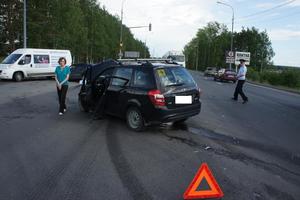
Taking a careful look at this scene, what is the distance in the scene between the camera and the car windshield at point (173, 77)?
741cm

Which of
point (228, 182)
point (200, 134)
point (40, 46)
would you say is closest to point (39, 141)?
point (200, 134)

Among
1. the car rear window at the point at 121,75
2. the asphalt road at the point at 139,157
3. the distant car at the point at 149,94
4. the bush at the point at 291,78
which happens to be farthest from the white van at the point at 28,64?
the bush at the point at 291,78

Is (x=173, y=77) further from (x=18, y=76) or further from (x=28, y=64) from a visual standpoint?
(x=28, y=64)

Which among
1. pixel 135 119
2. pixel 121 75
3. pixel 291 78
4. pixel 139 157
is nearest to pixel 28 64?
pixel 121 75

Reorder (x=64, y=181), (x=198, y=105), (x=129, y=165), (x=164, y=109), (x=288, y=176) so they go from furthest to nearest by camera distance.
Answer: (x=198, y=105), (x=164, y=109), (x=129, y=165), (x=288, y=176), (x=64, y=181)

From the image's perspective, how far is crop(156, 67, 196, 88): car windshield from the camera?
741 centimetres

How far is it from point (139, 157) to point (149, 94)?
1.90 m

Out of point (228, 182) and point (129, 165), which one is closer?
point (228, 182)

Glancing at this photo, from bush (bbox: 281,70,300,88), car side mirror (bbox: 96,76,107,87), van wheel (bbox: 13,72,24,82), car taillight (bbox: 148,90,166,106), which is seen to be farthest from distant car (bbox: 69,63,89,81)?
bush (bbox: 281,70,300,88)

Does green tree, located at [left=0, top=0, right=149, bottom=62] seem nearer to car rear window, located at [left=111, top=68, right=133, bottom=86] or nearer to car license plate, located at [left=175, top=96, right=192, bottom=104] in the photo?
car rear window, located at [left=111, top=68, right=133, bottom=86]

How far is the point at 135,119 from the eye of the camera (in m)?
7.75

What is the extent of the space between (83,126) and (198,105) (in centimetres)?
300

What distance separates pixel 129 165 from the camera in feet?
17.5

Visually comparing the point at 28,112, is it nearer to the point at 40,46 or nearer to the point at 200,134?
the point at 200,134
